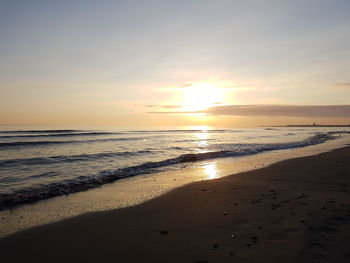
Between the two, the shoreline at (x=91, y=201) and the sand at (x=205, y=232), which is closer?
the sand at (x=205, y=232)

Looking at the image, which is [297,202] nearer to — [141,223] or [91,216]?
[141,223]

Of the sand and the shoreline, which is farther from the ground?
the sand

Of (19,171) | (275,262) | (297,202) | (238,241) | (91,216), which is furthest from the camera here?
(19,171)

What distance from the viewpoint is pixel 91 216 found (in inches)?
270

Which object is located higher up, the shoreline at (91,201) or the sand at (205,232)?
the sand at (205,232)

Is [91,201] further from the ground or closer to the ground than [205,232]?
closer to the ground

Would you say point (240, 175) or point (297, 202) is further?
point (240, 175)

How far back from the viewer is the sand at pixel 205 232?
4555 mm

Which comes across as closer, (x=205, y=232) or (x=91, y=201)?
(x=205, y=232)

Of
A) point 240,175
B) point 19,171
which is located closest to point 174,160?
point 240,175

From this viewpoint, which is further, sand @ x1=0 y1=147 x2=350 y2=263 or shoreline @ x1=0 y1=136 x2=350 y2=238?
shoreline @ x1=0 y1=136 x2=350 y2=238

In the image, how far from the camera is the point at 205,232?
5539 mm

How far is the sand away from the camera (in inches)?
179

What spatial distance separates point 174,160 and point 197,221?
40.1 feet
